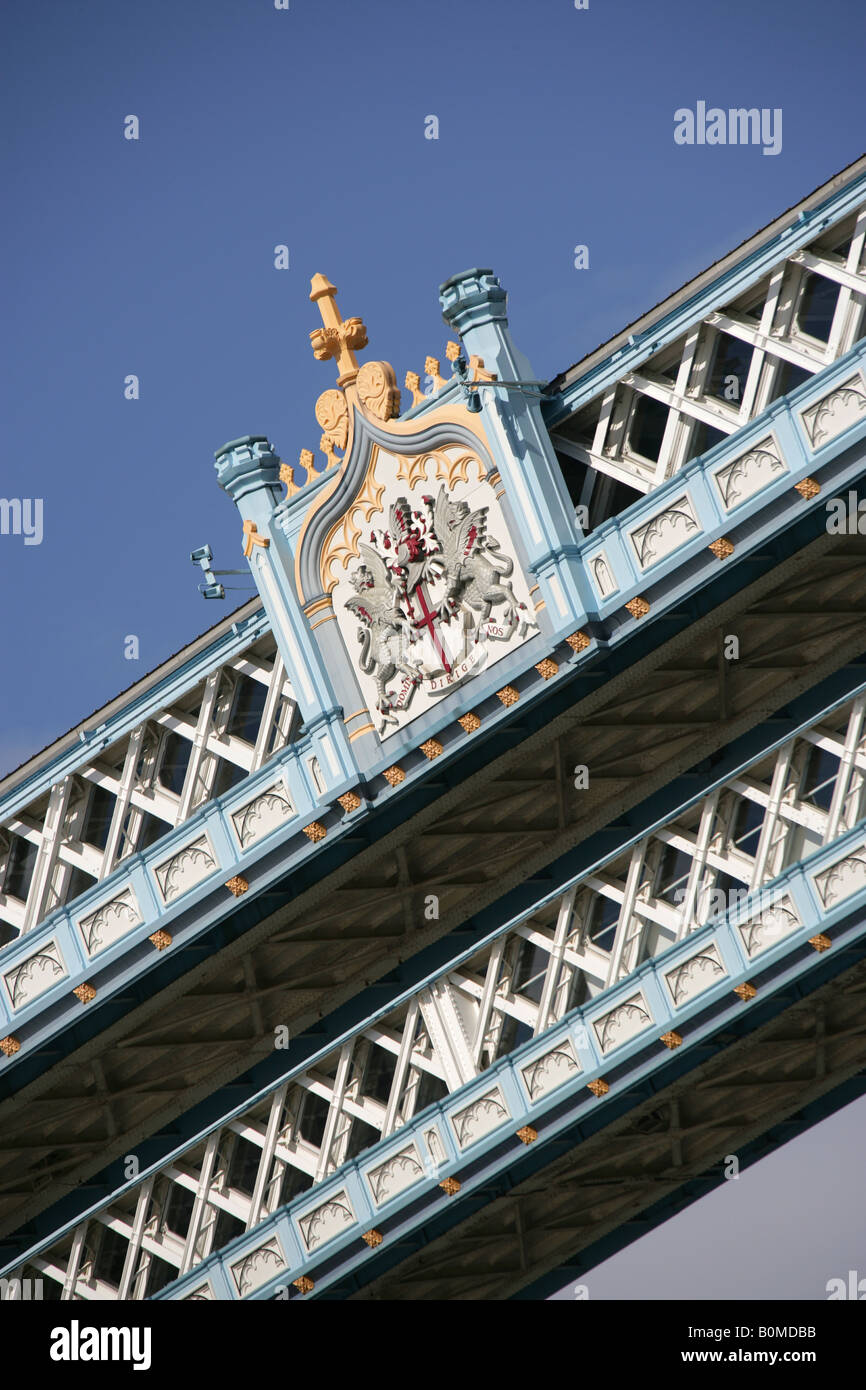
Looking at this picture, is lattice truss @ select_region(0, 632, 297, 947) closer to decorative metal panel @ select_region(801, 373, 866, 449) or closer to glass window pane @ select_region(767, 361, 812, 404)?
glass window pane @ select_region(767, 361, 812, 404)

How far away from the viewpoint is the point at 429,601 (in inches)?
1292

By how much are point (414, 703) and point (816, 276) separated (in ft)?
26.1

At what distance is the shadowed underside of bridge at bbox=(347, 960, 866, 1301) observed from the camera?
33719mm

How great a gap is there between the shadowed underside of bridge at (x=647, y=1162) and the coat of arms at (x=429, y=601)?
6.38m

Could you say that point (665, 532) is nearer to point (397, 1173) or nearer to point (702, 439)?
point (702, 439)

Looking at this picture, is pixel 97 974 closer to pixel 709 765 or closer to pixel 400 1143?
pixel 400 1143

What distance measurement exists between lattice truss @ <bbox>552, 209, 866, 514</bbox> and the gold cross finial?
12.1 ft

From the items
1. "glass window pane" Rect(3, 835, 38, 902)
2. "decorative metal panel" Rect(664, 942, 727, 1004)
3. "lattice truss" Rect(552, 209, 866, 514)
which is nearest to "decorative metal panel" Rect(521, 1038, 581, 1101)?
"decorative metal panel" Rect(664, 942, 727, 1004)

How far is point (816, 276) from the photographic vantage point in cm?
2992

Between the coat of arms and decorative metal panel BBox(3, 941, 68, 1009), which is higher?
the coat of arms

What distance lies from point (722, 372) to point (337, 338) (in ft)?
21.0

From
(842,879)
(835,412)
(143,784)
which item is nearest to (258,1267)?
(143,784)
